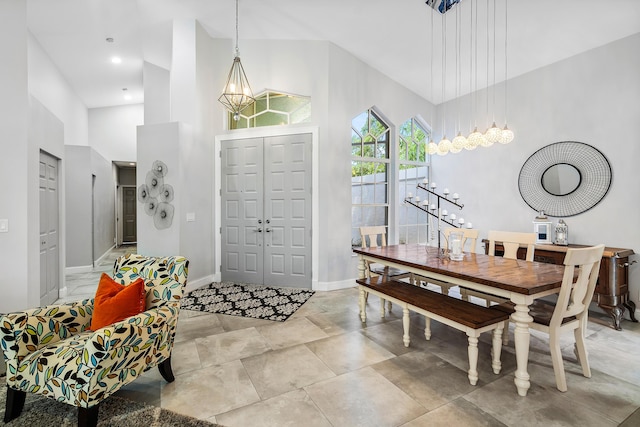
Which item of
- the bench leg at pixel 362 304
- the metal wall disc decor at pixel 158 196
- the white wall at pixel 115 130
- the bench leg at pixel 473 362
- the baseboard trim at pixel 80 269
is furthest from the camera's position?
the white wall at pixel 115 130

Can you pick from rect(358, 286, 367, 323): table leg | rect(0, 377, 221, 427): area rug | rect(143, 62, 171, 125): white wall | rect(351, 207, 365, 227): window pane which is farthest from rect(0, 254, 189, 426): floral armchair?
rect(143, 62, 171, 125): white wall

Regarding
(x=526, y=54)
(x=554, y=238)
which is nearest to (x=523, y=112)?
(x=526, y=54)

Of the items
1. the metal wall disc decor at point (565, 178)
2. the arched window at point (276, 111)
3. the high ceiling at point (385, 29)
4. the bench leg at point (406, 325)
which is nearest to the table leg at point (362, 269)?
A: the bench leg at point (406, 325)

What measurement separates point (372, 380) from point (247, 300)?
7.34ft

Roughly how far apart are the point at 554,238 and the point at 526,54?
2420 millimetres

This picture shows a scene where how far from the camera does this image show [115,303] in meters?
1.87

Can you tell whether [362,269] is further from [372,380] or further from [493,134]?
[493,134]

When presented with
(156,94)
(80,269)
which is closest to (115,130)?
(156,94)

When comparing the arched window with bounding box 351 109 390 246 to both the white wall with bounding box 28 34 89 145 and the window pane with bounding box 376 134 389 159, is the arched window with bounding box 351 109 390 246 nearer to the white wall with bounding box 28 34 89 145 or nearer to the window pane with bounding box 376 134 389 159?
the window pane with bounding box 376 134 389 159

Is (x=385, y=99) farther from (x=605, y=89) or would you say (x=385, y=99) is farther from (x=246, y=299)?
(x=246, y=299)

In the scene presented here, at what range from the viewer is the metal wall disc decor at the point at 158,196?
13.9 feet

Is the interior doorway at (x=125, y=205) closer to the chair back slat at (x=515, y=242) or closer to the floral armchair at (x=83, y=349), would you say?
the floral armchair at (x=83, y=349)

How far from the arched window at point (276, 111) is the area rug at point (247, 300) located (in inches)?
101

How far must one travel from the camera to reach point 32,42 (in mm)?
4469
